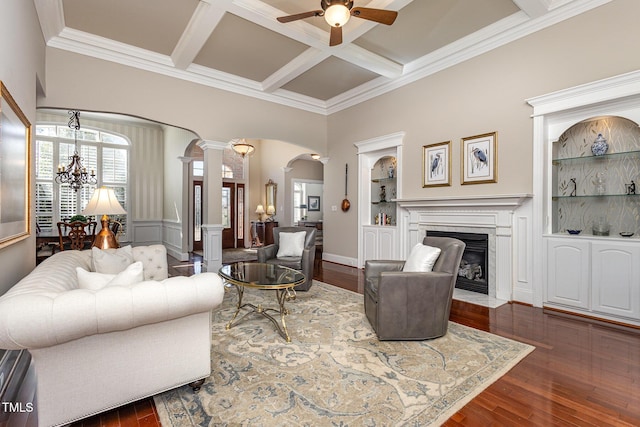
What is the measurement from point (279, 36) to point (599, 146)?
4.04 m

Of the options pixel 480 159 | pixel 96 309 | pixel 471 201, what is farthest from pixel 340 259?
pixel 96 309

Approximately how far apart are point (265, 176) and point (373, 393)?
8656 mm

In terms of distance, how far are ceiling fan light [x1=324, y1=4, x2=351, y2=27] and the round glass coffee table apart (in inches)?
97.8

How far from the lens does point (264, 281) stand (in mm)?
3010

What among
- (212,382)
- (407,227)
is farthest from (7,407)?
(407,227)

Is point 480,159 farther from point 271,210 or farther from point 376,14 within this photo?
point 271,210

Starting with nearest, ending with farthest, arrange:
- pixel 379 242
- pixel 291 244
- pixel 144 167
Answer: pixel 291 244 < pixel 379 242 < pixel 144 167

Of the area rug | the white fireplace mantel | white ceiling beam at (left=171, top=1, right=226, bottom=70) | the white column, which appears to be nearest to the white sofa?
the area rug

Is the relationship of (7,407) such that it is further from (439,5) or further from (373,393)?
(439,5)

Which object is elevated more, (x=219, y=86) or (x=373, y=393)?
(x=219, y=86)

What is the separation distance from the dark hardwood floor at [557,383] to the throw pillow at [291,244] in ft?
7.50

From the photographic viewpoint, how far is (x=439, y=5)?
351cm

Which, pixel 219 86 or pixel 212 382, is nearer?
pixel 212 382

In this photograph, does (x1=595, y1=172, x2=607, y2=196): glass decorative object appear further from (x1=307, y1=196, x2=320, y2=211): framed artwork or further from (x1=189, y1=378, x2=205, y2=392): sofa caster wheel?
(x1=307, y1=196, x2=320, y2=211): framed artwork
